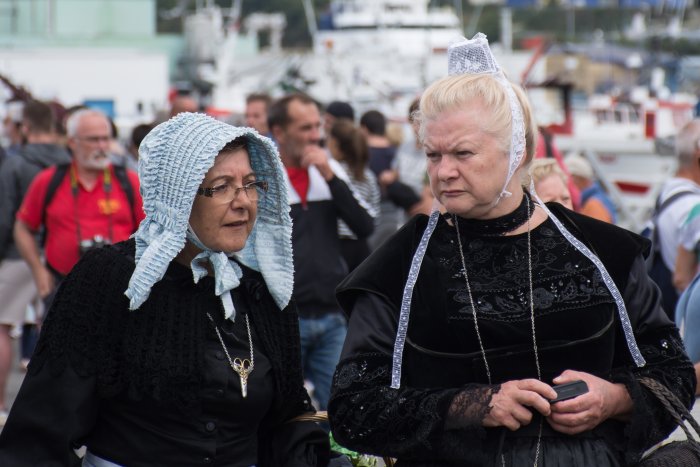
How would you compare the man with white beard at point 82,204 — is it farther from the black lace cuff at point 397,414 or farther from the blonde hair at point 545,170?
the black lace cuff at point 397,414

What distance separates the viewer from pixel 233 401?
3.63 metres

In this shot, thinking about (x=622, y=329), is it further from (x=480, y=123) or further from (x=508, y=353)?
(x=480, y=123)

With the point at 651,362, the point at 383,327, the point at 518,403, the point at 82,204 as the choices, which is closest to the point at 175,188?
the point at 383,327

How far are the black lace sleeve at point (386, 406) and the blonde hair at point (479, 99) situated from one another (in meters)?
0.54

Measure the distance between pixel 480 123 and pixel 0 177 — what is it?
5843mm

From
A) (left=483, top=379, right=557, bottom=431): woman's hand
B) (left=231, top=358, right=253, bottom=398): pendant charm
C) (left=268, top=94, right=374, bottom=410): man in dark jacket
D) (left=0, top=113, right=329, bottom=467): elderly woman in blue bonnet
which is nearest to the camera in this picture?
(left=483, top=379, right=557, bottom=431): woman's hand

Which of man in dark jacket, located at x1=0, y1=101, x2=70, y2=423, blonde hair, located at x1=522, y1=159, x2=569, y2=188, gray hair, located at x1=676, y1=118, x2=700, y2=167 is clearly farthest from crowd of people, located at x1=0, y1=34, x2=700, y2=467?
man in dark jacket, located at x1=0, y1=101, x2=70, y2=423

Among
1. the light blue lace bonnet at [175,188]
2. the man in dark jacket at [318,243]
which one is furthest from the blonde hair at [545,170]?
the light blue lace bonnet at [175,188]

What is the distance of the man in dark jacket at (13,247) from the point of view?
8273 millimetres

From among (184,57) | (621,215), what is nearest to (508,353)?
(621,215)

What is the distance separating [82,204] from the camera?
23.0 ft

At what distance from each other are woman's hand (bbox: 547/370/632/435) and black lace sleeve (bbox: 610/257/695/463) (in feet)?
0.16

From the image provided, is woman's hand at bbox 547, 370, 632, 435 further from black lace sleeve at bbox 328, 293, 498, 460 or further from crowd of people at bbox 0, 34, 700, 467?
black lace sleeve at bbox 328, 293, 498, 460

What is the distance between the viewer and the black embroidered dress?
3.25 meters
